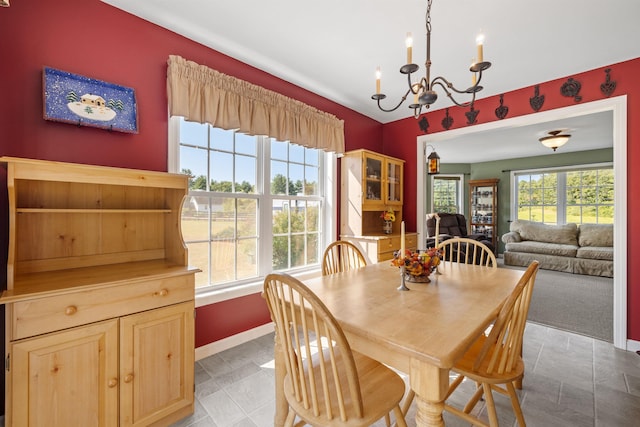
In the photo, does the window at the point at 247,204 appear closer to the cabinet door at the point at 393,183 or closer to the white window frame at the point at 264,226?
the white window frame at the point at 264,226

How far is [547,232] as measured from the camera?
595 centimetres

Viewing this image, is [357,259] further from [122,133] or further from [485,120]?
[485,120]

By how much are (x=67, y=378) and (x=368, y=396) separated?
4.37 ft

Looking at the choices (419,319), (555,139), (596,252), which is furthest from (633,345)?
(596,252)

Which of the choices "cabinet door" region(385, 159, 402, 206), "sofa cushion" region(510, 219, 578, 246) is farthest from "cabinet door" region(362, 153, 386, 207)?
"sofa cushion" region(510, 219, 578, 246)

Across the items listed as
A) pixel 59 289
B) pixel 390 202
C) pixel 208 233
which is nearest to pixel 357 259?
pixel 208 233

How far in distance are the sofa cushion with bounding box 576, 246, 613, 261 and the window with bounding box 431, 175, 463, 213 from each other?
2.86m

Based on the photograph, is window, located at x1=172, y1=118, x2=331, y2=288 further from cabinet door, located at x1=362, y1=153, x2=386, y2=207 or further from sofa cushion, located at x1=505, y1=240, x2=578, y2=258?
sofa cushion, located at x1=505, y1=240, x2=578, y2=258

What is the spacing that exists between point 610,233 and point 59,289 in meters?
7.62

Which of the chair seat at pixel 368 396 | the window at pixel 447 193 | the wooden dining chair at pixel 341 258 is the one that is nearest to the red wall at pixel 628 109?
the wooden dining chair at pixel 341 258

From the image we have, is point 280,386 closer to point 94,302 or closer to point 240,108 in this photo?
point 94,302

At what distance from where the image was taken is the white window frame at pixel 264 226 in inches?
85.4

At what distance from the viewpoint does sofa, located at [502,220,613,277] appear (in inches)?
199

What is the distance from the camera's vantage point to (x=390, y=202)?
150 inches
